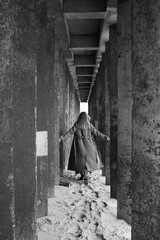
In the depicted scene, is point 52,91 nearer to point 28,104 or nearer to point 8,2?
point 28,104

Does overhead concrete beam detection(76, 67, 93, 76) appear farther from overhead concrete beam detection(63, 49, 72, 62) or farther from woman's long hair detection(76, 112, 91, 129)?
woman's long hair detection(76, 112, 91, 129)

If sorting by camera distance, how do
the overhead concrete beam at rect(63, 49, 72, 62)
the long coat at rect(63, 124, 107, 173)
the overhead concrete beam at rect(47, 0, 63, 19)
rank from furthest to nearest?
the overhead concrete beam at rect(63, 49, 72, 62) < the long coat at rect(63, 124, 107, 173) < the overhead concrete beam at rect(47, 0, 63, 19)

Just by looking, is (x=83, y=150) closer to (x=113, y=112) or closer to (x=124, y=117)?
(x=113, y=112)

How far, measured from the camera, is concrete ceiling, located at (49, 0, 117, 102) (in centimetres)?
664

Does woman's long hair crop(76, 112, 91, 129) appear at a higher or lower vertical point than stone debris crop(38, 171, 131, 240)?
higher

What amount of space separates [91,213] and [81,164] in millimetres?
2650

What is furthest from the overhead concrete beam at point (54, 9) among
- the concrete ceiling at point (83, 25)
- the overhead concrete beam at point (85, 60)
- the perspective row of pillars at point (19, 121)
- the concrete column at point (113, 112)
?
the overhead concrete beam at point (85, 60)

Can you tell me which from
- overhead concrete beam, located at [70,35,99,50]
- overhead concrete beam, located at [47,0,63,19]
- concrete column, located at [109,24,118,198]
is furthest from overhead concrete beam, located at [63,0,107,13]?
overhead concrete beam, located at [70,35,99,50]

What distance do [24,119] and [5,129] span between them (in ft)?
2.58

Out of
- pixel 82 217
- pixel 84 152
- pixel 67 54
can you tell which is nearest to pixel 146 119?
pixel 82 217

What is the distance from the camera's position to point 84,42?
9.80m

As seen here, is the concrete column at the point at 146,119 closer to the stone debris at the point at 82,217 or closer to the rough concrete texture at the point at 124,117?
the stone debris at the point at 82,217

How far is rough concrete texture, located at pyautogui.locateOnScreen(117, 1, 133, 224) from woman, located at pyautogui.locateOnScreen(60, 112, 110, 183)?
3085mm

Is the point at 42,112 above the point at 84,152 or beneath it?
above
